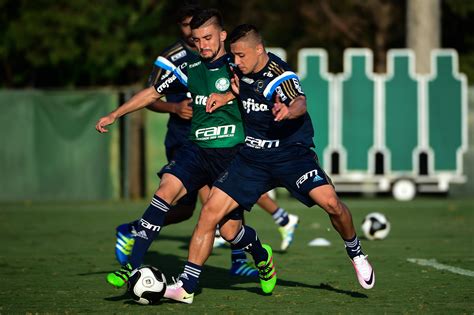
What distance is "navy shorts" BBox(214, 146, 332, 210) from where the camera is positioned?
334 inches

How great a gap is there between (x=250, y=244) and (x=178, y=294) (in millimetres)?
969

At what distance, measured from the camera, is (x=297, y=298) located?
8.62 meters

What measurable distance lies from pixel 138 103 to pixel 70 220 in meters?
8.11

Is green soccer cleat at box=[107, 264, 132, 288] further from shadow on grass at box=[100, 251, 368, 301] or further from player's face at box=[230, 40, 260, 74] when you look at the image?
player's face at box=[230, 40, 260, 74]

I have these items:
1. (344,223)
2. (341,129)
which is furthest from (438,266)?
(341,129)

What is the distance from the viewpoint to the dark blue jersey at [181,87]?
9.80 meters

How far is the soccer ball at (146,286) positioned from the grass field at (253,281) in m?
0.08

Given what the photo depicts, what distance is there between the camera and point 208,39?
8.90 m

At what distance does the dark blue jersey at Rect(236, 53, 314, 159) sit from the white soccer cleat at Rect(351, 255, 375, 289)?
40.6 inches

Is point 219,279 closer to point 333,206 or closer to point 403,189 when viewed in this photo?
point 333,206

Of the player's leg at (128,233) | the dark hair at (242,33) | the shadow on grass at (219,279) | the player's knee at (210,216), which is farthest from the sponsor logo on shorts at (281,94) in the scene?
the player's leg at (128,233)

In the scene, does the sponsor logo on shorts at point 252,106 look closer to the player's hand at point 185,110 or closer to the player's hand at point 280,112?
the player's hand at point 280,112

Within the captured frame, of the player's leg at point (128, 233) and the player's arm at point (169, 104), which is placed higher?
the player's arm at point (169, 104)

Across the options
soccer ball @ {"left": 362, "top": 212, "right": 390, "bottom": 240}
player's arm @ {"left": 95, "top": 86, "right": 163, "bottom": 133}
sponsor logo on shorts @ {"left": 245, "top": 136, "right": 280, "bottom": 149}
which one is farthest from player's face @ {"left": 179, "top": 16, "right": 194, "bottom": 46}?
soccer ball @ {"left": 362, "top": 212, "right": 390, "bottom": 240}
